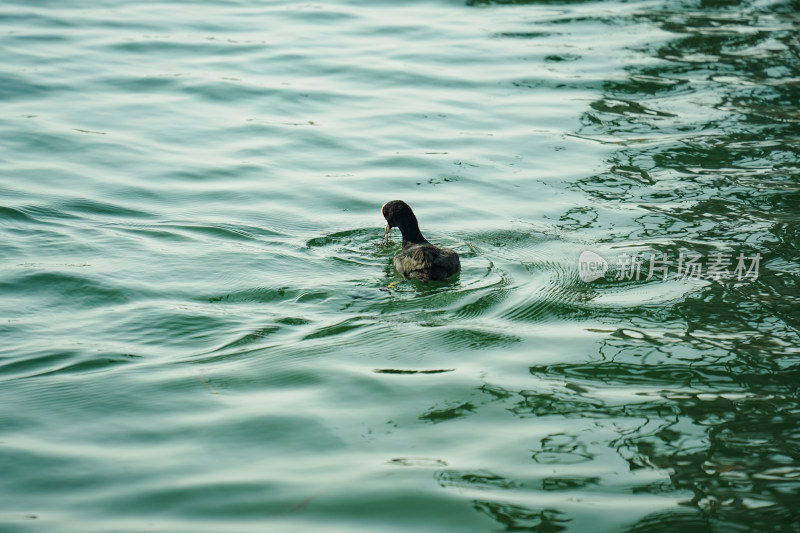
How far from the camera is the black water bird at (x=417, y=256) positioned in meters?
7.55

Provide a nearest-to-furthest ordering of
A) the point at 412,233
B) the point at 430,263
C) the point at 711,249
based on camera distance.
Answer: the point at 430,263, the point at 711,249, the point at 412,233

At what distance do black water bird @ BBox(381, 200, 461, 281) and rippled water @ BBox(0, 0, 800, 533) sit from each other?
0.15m

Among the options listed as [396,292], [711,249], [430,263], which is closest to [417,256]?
[430,263]

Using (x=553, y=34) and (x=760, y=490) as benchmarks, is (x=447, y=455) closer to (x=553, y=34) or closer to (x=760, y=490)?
(x=760, y=490)

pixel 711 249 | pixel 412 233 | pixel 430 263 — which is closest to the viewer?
pixel 430 263

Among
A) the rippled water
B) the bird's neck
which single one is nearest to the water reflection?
the rippled water

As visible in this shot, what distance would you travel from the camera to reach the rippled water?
485cm

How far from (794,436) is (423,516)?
7.14 feet

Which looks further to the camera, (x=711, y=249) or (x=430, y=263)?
(x=711, y=249)

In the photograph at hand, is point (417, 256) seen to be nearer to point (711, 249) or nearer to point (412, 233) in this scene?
point (412, 233)

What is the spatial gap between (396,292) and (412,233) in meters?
0.94

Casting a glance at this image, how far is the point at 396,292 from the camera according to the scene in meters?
7.54

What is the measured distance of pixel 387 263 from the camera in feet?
27.4

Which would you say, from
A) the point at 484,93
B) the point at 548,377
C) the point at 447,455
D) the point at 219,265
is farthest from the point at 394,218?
the point at 484,93
